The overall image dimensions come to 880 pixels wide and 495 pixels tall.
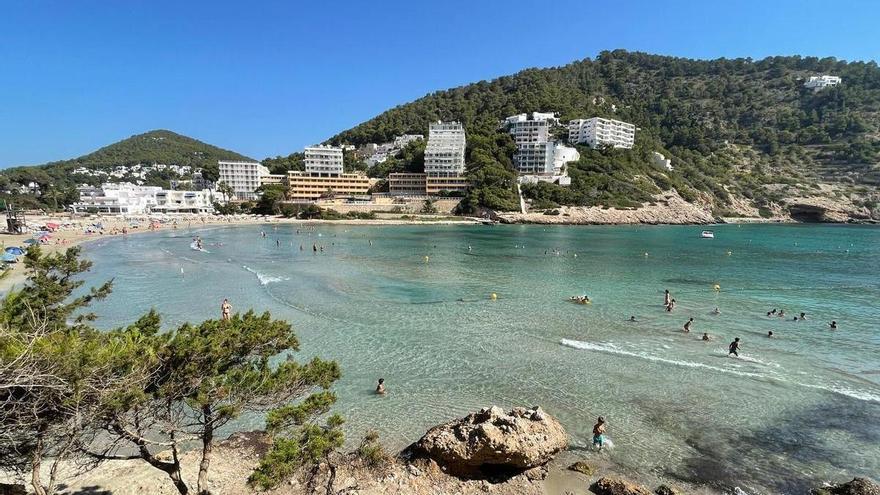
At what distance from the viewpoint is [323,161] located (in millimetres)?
126562

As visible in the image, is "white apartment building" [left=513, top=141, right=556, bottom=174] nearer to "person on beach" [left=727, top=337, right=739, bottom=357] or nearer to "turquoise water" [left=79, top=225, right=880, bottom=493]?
"turquoise water" [left=79, top=225, right=880, bottom=493]

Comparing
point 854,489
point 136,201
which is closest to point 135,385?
point 854,489

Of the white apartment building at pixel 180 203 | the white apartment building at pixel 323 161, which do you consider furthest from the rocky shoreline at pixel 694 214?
the white apartment building at pixel 180 203

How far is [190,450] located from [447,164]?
111120mm

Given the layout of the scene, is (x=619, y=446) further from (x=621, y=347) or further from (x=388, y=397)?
(x=621, y=347)

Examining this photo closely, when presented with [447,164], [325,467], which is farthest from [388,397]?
[447,164]

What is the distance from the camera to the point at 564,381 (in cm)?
1577

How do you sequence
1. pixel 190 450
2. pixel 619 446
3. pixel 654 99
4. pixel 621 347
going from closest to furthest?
pixel 190 450
pixel 619 446
pixel 621 347
pixel 654 99

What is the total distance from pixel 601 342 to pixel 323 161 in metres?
118

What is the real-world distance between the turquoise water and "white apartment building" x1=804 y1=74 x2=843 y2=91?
166936 millimetres

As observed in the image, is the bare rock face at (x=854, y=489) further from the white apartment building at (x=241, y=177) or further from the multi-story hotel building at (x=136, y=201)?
the white apartment building at (x=241, y=177)

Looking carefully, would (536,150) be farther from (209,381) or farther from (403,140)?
(209,381)

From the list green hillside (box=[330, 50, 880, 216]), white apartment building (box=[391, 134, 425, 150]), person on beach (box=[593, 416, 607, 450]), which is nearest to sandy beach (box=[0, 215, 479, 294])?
green hillside (box=[330, 50, 880, 216])

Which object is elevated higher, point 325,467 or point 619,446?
point 325,467
